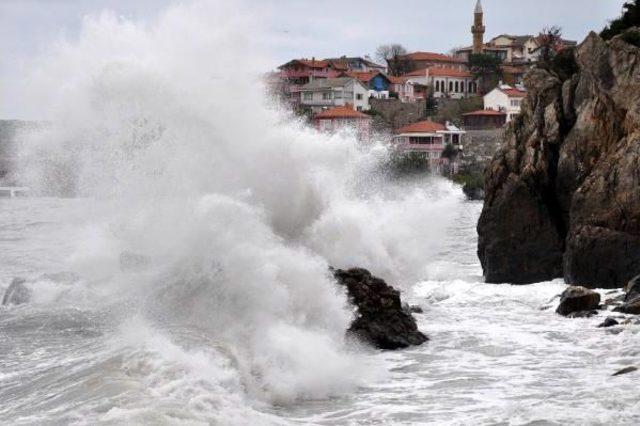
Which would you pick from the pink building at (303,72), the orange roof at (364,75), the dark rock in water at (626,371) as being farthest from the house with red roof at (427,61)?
the dark rock in water at (626,371)

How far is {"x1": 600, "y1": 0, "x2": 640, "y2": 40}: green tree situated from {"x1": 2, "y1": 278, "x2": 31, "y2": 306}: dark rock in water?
21.0 m

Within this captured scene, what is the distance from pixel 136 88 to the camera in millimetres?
21672

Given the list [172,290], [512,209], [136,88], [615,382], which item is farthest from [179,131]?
[615,382]

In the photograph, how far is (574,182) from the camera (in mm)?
23078

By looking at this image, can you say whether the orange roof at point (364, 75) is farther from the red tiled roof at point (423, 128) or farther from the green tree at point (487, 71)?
the green tree at point (487, 71)

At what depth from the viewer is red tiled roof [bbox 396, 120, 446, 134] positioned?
300ft

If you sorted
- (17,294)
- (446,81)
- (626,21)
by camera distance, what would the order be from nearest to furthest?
(17,294) → (626,21) → (446,81)

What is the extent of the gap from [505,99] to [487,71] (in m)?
12.3

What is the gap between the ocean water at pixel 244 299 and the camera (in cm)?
1216

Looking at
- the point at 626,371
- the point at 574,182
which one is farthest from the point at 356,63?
the point at 626,371

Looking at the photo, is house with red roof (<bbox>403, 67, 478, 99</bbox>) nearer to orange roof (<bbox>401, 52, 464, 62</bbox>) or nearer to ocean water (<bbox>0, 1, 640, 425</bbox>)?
orange roof (<bbox>401, 52, 464, 62</bbox>)

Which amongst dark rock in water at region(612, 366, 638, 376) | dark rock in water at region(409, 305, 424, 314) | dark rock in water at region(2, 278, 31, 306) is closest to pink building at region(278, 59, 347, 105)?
dark rock in water at region(2, 278, 31, 306)

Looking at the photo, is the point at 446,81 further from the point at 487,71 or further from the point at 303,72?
the point at 303,72

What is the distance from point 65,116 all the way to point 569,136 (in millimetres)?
11893
